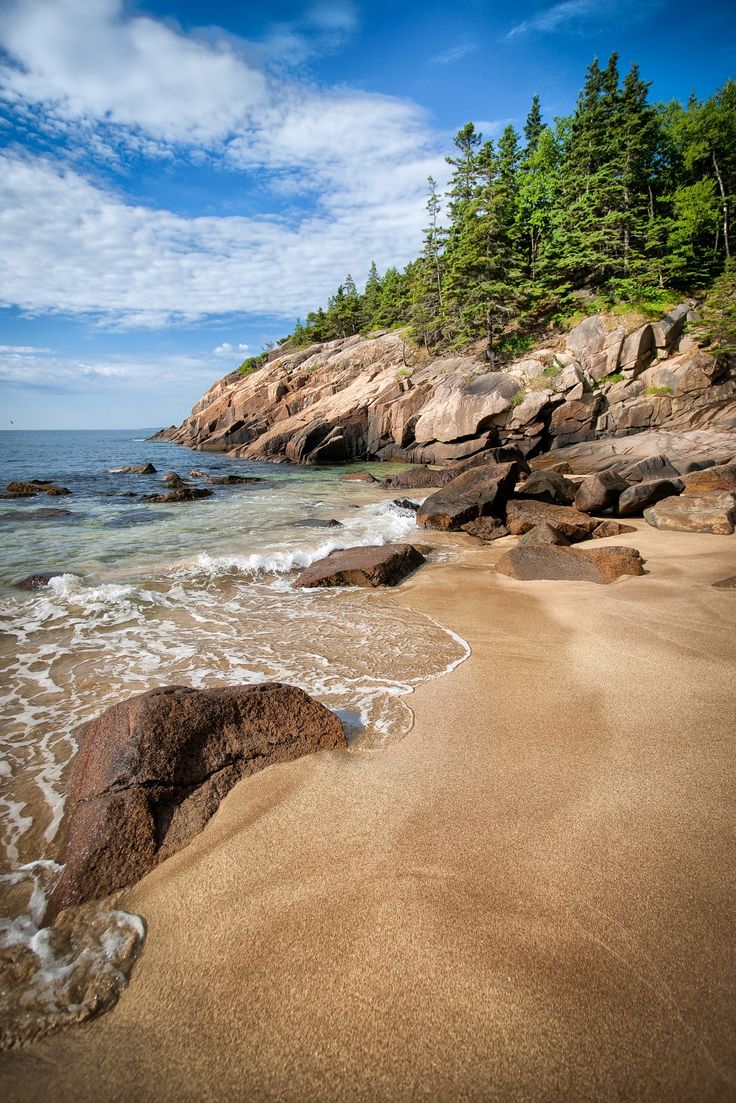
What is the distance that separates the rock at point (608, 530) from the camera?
10141 millimetres

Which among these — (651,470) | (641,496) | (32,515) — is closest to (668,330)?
(651,470)

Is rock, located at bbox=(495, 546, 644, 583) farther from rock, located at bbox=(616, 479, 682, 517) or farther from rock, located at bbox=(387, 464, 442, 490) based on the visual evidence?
rock, located at bbox=(387, 464, 442, 490)

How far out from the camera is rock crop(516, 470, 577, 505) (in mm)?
13164

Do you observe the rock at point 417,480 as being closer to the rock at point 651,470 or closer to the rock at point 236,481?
the rock at point 236,481

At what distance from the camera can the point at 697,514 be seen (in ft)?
31.9

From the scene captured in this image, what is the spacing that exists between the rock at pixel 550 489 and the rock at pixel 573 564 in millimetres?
5795

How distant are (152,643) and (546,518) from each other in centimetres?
881

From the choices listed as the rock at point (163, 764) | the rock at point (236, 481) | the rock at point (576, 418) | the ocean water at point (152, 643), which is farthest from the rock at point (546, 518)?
the rock at point (236, 481)

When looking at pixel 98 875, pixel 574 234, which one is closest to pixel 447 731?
pixel 98 875

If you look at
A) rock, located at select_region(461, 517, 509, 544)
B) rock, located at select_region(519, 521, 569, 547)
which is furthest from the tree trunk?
rock, located at select_region(519, 521, 569, 547)

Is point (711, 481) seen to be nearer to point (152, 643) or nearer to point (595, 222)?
point (152, 643)

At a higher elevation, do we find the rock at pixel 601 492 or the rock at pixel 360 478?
the rock at pixel 601 492

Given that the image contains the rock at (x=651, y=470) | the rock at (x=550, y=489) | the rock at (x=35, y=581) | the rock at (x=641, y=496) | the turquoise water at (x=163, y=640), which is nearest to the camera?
the turquoise water at (x=163, y=640)

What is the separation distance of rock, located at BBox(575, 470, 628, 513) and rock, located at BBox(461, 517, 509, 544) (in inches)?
92.6
